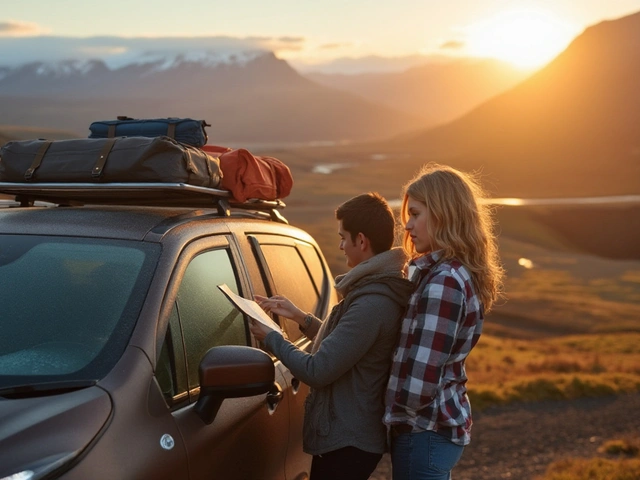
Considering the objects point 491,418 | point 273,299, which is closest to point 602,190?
point 491,418

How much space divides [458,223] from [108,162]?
1387 mm

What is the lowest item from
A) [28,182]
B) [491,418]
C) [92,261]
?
[491,418]

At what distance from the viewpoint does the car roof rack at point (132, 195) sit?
11.1 ft

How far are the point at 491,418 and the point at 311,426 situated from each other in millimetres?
10344

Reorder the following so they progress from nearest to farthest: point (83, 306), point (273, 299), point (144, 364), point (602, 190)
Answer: point (144, 364)
point (83, 306)
point (273, 299)
point (602, 190)

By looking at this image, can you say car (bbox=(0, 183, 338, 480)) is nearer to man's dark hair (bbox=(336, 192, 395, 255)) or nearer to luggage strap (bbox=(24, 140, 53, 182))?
luggage strap (bbox=(24, 140, 53, 182))

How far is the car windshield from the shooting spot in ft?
8.62

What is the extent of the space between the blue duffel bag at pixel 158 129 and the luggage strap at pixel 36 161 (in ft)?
2.10

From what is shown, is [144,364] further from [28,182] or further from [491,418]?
[491,418]

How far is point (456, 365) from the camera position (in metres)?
3.22

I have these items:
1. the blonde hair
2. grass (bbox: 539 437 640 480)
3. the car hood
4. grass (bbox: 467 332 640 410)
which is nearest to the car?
the car hood

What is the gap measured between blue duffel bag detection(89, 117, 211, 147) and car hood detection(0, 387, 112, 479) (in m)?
1.98

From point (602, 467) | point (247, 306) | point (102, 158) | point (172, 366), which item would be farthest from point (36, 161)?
point (602, 467)

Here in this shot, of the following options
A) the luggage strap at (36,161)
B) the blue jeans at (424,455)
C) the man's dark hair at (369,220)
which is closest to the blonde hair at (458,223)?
the man's dark hair at (369,220)
